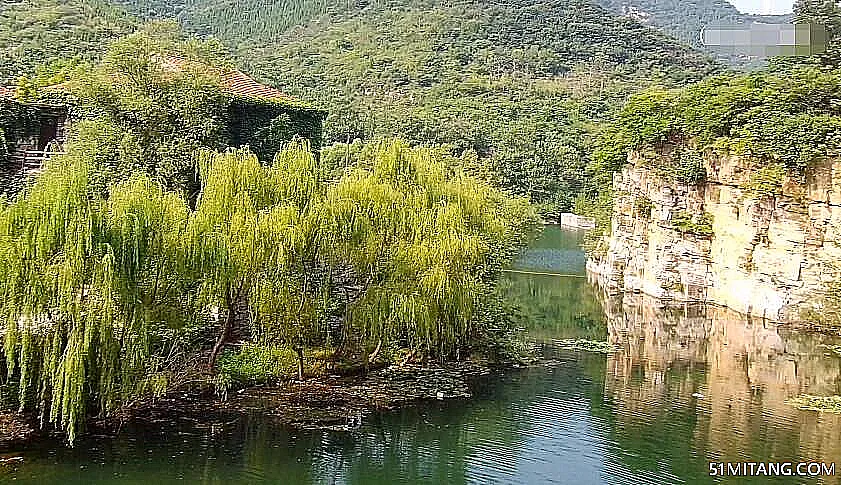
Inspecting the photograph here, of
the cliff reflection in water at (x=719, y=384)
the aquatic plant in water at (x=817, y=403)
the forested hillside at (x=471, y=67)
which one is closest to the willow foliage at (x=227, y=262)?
the cliff reflection in water at (x=719, y=384)

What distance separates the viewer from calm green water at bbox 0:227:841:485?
33.8 ft

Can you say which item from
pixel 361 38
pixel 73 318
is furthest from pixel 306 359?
pixel 361 38

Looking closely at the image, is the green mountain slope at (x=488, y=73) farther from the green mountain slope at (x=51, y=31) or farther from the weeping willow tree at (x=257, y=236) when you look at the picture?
the weeping willow tree at (x=257, y=236)

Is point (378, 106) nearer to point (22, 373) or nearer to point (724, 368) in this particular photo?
point (724, 368)

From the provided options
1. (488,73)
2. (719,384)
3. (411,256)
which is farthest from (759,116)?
(488,73)

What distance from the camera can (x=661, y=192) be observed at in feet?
83.8

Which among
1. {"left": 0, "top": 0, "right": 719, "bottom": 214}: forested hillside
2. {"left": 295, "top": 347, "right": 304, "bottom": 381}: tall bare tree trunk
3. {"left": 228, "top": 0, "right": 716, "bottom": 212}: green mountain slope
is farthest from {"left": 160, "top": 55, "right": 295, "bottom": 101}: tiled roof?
{"left": 228, "top": 0, "right": 716, "bottom": 212}: green mountain slope

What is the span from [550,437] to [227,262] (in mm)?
4638

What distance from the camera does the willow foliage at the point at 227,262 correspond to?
9.61 meters

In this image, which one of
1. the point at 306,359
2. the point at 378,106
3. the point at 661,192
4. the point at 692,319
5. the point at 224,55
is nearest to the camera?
the point at 306,359

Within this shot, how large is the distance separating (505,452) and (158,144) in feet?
27.9

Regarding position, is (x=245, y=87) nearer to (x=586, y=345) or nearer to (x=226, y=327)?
(x=226, y=327)

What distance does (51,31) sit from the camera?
3331 cm

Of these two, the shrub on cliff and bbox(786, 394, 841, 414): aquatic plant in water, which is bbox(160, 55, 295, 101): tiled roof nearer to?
the shrub on cliff
